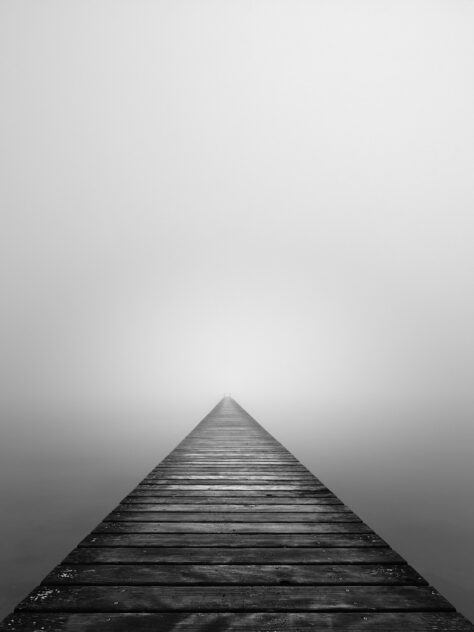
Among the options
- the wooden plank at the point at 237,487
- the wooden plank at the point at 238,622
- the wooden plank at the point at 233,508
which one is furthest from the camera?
the wooden plank at the point at 237,487

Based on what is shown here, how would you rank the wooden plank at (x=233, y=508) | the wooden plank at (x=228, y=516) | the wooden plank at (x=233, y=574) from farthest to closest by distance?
the wooden plank at (x=233, y=508), the wooden plank at (x=228, y=516), the wooden plank at (x=233, y=574)

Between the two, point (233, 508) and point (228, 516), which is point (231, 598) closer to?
point (228, 516)

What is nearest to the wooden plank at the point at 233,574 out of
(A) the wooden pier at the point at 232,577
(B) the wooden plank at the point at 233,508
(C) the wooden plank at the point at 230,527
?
(A) the wooden pier at the point at 232,577

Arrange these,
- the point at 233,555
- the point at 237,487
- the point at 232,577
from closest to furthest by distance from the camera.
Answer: the point at 232,577, the point at 233,555, the point at 237,487

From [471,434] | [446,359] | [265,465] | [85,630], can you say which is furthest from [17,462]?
[446,359]

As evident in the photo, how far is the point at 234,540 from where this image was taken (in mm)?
3074

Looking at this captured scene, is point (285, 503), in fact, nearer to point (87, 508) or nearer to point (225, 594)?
point (225, 594)

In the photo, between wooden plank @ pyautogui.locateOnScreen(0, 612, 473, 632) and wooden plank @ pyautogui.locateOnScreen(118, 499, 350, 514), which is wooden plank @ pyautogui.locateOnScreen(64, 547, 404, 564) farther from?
wooden plank @ pyautogui.locateOnScreen(118, 499, 350, 514)

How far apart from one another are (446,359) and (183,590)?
200719 millimetres

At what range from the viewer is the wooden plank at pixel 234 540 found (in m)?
2.98

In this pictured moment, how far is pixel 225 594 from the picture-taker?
222 centimetres

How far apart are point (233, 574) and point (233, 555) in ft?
1.04

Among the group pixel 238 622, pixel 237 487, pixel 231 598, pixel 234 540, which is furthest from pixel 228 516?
pixel 238 622

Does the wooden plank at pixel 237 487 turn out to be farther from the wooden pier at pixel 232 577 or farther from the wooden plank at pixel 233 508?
the wooden plank at pixel 233 508
